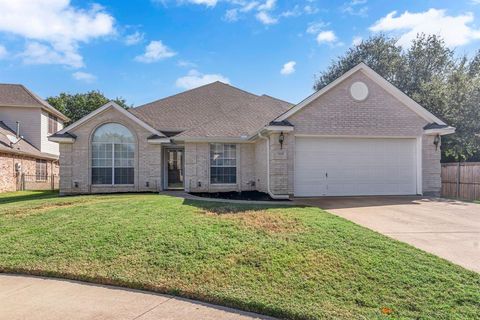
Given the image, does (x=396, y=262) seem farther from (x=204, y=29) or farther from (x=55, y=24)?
(x=55, y=24)

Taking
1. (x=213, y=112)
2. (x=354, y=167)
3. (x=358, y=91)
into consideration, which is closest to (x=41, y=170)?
(x=213, y=112)

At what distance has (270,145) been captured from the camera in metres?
12.7

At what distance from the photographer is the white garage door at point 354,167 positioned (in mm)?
12977

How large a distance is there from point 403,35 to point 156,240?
32.3 meters

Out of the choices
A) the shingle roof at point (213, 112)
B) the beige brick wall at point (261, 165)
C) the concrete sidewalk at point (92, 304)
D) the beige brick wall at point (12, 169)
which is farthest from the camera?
the beige brick wall at point (12, 169)

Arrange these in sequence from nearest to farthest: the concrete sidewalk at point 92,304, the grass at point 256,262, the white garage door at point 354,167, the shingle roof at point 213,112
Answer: the concrete sidewalk at point 92,304, the grass at point 256,262, the white garage door at point 354,167, the shingle roof at point 213,112

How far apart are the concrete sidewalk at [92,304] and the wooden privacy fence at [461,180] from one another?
16467 millimetres

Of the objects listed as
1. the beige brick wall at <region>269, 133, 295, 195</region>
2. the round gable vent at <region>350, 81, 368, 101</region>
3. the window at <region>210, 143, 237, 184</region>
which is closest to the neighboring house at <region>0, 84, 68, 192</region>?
the window at <region>210, 143, 237, 184</region>

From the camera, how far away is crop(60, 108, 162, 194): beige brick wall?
1521 cm

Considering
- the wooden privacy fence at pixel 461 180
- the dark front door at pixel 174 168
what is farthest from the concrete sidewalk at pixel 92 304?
the wooden privacy fence at pixel 461 180

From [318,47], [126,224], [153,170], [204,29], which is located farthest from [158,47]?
[126,224]

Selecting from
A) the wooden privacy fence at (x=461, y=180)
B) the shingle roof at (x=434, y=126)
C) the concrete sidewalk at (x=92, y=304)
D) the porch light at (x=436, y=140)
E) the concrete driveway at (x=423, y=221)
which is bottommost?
the concrete sidewalk at (x=92, y=304)

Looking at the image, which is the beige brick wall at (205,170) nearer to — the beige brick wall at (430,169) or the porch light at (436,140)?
the beige brick wall at (430,169)

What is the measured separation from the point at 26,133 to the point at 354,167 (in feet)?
81.5
